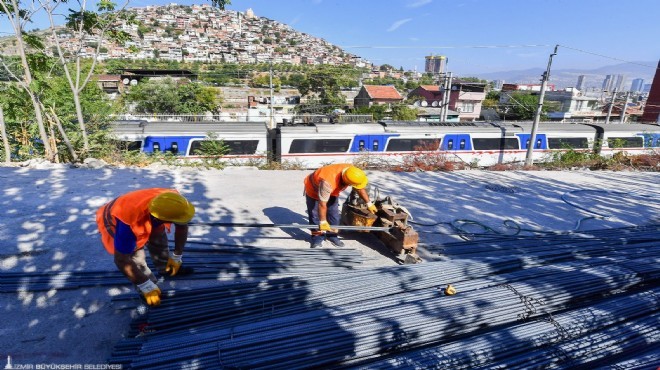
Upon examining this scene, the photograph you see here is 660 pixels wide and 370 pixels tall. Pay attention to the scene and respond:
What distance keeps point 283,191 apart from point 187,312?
12.9ft

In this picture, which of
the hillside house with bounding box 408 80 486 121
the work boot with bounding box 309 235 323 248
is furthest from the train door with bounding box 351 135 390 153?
the hillside house with bounding box 408 80 486 121

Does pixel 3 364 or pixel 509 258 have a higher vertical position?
pixel 509 258

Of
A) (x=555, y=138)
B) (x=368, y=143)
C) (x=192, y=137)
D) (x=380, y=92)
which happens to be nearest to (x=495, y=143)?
(x=555, y=138)

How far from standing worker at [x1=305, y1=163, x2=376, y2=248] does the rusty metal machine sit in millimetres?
137

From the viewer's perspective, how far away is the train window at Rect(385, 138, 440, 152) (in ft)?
44.0

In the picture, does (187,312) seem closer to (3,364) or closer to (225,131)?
(3,364)

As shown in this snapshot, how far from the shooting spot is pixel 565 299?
2988 mm

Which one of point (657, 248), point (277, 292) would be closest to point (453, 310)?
point (277, 292)

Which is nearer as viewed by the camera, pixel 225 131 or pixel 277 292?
pixel 277 292

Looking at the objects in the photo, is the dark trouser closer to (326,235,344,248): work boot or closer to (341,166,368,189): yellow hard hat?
(326,235,344,248): work boot

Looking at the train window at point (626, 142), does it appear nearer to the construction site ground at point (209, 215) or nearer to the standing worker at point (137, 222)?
the construction site ground at point (209, 215)

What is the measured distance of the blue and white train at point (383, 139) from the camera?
11477mm

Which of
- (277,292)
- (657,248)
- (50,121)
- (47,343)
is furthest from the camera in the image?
(50,121)

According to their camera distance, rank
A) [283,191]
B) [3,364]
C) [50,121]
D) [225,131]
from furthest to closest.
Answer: [225,131]
[50,121]
[283,191]
[3,364]
